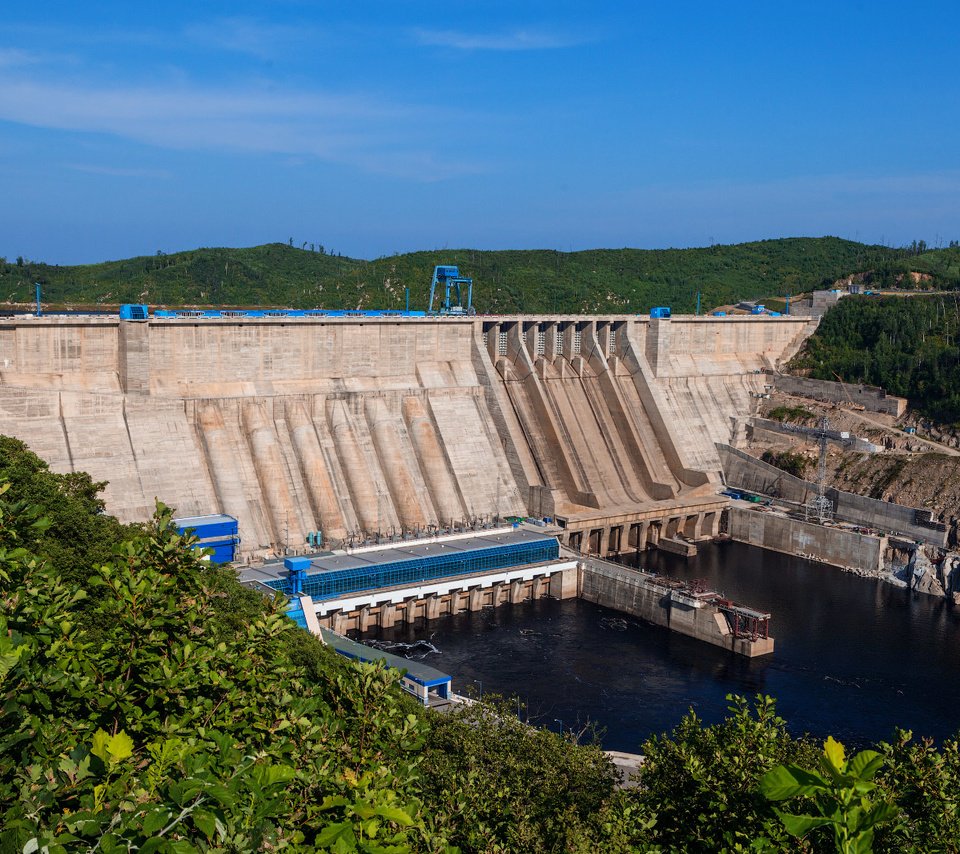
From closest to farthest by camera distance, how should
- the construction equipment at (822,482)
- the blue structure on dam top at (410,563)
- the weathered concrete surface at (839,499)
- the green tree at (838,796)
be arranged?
the green tree at (838,796) < the blue structure on dam top at (410,563) < the weathered concrete surface at (839,499) < the construction equipment at (822,482)

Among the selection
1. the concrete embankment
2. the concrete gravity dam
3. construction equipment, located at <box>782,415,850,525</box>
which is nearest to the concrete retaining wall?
construction equipment, located at <box>782,415,850,525</box>

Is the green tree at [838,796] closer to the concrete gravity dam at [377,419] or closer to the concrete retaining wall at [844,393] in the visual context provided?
the concrete gravity dam at [377,419]

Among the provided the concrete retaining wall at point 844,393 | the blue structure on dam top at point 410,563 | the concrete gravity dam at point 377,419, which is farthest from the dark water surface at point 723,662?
the concrete retaining wall at point 844,393

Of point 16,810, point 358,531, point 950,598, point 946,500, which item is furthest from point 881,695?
point 16,810

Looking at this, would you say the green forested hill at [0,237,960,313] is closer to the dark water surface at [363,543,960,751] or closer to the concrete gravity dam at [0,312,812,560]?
the concrete gravity dam at [0,312,812,560]

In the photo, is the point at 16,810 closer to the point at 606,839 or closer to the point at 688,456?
the point at 606,839

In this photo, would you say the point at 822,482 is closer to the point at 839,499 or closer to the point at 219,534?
the point at 839,499
